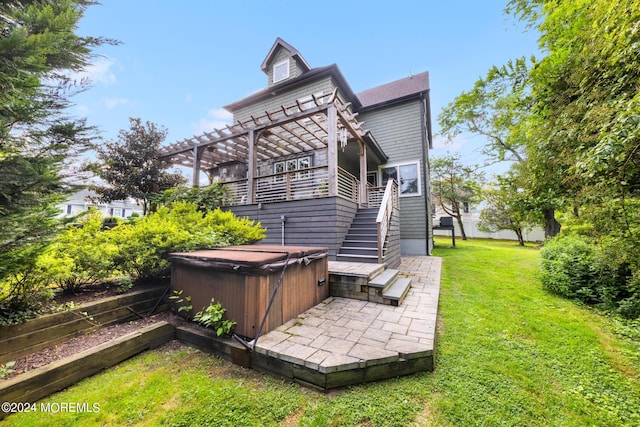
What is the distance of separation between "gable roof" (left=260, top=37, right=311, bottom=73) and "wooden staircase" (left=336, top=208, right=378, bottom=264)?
808cm

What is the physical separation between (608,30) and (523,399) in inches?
167

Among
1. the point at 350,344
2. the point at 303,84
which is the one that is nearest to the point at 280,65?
the point at 303,84

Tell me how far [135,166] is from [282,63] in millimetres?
7987

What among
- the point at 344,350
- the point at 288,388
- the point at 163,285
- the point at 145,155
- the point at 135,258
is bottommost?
the point at 288,388

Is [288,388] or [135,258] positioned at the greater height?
[135,258]

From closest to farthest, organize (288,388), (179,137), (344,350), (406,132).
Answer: (288,388) → (344,350) → (179,137) → (406,132)

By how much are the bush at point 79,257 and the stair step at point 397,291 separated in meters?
4.35

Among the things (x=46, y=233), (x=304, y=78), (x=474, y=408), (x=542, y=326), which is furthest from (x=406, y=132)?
(x=46, y=233)

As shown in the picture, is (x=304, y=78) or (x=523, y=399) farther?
(x=304, y=78)

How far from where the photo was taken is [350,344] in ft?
8.34

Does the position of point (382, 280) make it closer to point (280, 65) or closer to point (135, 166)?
point (135, 166)

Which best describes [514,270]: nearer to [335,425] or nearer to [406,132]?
[406,132]

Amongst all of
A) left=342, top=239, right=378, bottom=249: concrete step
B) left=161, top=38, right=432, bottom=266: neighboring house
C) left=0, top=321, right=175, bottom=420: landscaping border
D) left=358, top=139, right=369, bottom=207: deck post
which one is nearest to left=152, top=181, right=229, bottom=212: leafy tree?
left=161, top=38, right=432, bottom=266: neighboring house

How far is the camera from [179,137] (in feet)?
28.9
